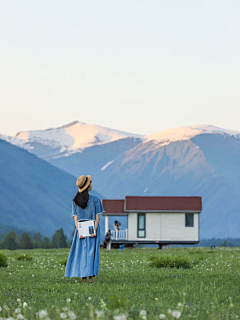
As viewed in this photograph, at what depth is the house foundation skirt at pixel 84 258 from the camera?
10602mm

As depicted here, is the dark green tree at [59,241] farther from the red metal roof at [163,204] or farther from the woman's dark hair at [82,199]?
the woman's dark hair at [82,199]


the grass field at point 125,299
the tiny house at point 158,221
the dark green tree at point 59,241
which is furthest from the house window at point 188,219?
the dark green tree at point 59,241

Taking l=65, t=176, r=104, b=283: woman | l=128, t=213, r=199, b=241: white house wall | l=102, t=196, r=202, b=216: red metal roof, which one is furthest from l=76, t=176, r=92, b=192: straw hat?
l=128, t=213, r=199, b=241: white house wall

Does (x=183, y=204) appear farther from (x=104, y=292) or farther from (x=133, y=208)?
(x=104, y=292)

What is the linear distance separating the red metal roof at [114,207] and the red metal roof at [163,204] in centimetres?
117

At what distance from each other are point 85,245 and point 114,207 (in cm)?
4053

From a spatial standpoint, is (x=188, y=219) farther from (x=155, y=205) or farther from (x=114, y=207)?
(x=114, y=207)

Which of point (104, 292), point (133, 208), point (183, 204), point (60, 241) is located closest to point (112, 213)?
point (133, 208)

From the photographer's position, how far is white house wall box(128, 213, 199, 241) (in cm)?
5066

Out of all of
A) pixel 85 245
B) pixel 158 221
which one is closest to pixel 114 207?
pixel 158 221

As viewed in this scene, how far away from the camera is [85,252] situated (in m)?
10.7

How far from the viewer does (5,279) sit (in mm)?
11953

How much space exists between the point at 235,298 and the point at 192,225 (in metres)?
43.9

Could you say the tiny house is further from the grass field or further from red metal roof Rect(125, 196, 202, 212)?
the grass field
